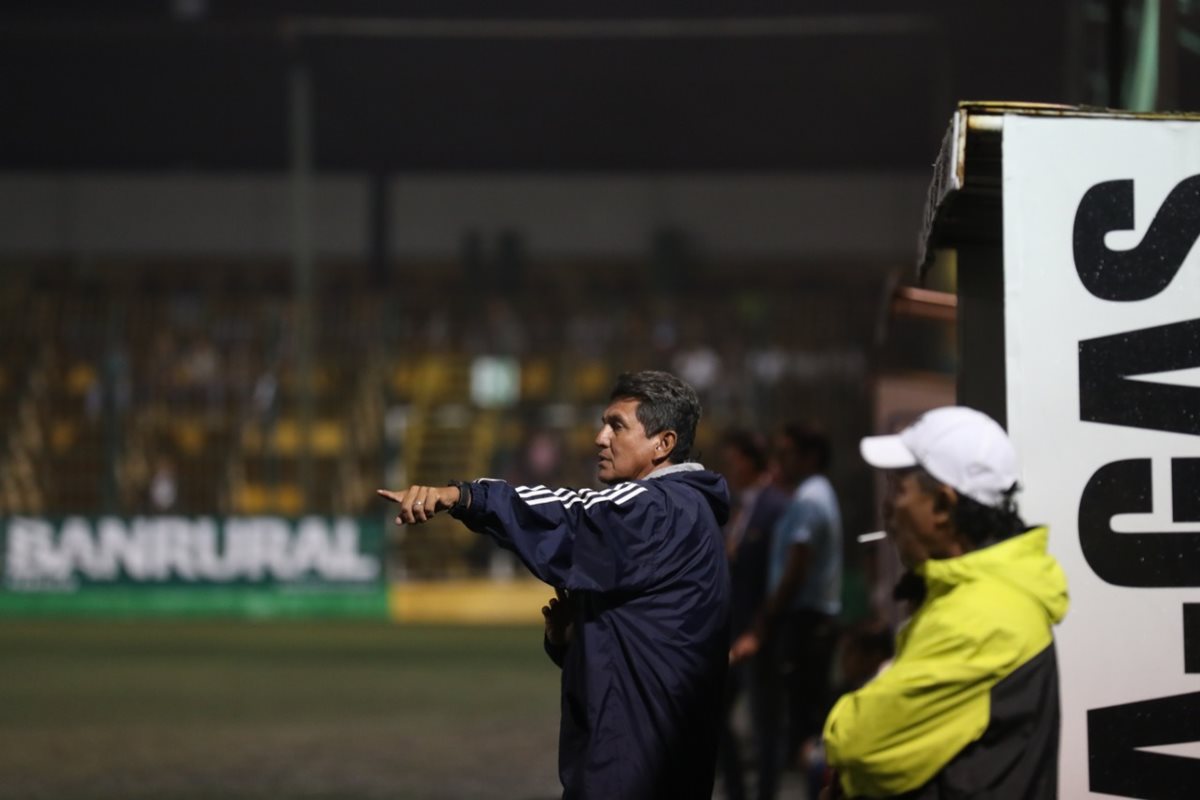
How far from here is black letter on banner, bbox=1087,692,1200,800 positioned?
4914 millimetres

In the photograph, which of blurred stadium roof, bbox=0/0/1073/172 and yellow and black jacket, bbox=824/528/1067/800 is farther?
blurred stadium roof, bbox=0/0/1073/172

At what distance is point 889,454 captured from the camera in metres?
3.72

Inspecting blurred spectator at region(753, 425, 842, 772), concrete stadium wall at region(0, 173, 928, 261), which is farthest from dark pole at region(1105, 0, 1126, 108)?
concrete stadium wall at region(0, 173, 928, 261)

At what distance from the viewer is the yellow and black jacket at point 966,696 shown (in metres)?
3.51

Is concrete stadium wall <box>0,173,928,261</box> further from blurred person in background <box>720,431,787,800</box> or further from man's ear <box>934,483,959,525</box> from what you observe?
man's ear <box>934,483,959,525</box>

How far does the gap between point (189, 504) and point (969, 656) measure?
28764mm

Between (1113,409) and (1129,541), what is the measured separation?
1.19 feet

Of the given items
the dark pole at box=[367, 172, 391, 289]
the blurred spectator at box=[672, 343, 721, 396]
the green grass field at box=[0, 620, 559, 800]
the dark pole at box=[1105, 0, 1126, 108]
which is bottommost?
the green grass field at box=[0, 620, 559, 800]

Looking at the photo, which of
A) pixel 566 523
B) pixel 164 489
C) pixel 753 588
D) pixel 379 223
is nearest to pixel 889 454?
pixel 566 523

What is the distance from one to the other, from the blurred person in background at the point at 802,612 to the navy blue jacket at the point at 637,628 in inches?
159

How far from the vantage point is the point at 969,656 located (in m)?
3.49

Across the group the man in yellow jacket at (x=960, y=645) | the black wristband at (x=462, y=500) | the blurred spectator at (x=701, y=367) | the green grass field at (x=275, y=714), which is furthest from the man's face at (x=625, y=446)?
the blurred spectator at (x=701, y=367)

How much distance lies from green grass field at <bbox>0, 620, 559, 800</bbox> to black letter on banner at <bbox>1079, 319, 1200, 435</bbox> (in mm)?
5931

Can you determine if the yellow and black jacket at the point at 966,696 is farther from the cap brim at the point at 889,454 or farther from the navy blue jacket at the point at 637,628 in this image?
the navy blue jacket at the point at 637,628
